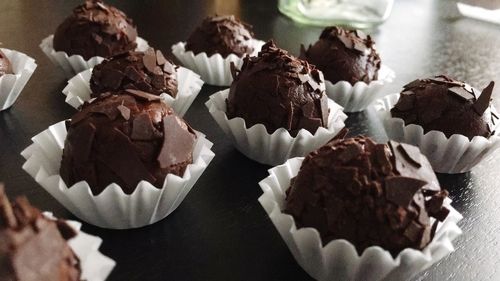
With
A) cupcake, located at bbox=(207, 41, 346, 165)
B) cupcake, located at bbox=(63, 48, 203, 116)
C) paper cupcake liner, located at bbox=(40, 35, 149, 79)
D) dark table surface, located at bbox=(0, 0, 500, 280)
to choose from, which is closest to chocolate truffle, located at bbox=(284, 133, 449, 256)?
dark table surface, located at bbox=(0, 0, 500, 280)

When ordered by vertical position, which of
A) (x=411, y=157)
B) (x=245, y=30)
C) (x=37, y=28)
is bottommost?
(x=37, y=28)

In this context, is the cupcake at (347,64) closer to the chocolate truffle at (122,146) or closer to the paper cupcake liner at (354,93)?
the paper cupcake liner at (354,93)

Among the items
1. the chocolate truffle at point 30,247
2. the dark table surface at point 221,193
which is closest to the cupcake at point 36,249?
the chocolate truffle at point 30,247

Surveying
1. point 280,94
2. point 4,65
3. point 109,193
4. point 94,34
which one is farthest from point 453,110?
point 4,65

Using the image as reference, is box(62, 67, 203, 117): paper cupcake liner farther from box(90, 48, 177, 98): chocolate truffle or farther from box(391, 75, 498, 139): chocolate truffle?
box(391, 75, 498, 139): chocolate truffle

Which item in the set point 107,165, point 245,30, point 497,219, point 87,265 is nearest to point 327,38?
point 245,30

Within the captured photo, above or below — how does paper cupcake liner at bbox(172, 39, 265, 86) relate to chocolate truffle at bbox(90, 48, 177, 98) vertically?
below

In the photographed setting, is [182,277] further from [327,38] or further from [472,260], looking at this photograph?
[327,38]
